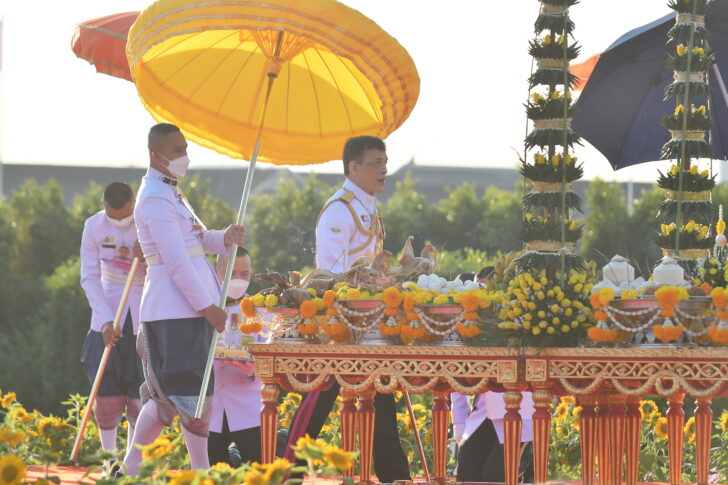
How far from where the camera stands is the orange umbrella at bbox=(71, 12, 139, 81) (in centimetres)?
921

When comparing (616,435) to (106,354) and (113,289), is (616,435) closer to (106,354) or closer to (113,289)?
(106,354)

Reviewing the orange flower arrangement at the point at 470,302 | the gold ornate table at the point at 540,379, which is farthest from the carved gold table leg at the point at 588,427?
the orange flower arrangement at the point at 470,302

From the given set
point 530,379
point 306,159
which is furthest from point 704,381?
point 306,159

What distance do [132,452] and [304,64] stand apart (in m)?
2.63

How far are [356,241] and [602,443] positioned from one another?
5.40ft

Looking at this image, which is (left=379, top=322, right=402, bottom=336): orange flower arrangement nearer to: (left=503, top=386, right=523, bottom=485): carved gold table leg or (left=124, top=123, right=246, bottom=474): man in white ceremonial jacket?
(left=503, top=386, right=523, bottom=485): carved gold table leg

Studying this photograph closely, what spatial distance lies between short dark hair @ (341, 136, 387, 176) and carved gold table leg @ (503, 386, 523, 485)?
1885 millimetres

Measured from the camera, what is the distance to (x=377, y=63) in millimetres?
6605

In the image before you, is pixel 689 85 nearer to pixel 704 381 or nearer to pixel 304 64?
pixel 704 381

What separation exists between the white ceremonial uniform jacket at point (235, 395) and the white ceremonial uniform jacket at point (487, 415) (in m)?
1.18

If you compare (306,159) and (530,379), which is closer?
(530,379)

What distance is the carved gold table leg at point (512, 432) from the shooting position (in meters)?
5.67

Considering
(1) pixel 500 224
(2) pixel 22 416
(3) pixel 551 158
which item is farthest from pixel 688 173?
(1) pixel 500 224

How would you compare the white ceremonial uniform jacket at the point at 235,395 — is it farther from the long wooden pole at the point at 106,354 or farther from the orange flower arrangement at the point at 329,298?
the orange flower arrangement at the point at 329,298
